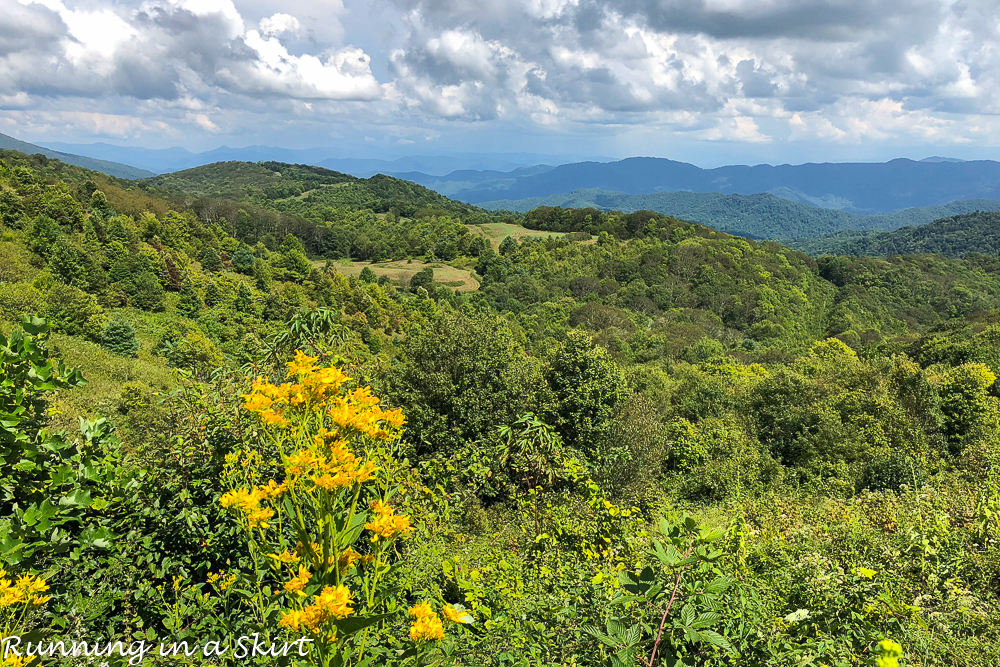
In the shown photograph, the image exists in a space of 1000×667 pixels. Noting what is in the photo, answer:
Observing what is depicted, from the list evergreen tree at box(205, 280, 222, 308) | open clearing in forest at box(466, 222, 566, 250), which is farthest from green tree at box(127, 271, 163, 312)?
open clearing in forest at box(466, 222, 566, 250)

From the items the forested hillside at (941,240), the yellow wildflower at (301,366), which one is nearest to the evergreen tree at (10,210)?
the yellow wildflower at (301,366)

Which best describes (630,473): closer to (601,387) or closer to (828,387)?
(601,387)

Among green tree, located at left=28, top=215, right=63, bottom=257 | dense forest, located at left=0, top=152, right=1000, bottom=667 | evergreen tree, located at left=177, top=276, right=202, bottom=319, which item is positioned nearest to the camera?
dense forest, located at left=0, top=152, right=1000, bottom=667

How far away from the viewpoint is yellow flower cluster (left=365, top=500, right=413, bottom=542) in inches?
56.7

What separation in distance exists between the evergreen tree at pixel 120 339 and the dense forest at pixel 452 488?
121 millimetres

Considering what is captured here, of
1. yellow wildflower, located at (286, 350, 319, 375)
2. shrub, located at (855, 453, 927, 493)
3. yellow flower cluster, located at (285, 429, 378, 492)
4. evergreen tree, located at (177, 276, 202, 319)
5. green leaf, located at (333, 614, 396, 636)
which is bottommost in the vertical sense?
shrub, located at (855, 453, 927, 493)

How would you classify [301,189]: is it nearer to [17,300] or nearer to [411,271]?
[411,271]

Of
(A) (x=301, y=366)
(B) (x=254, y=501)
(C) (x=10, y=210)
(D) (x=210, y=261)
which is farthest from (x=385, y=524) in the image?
(D) (x=210, y=261)

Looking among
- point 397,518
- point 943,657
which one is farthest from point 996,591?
point 397,518

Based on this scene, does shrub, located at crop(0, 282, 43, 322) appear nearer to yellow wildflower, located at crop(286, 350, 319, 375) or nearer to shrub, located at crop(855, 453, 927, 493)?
yellow wildflower, located at crop(286, 350, 319, 375)

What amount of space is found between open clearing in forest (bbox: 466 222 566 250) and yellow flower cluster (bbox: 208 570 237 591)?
8933cm

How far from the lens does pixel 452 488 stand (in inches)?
Result: 272

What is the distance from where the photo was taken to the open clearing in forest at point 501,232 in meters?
96.2

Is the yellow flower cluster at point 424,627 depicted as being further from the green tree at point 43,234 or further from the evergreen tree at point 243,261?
the evergreen tree at point 243,261
